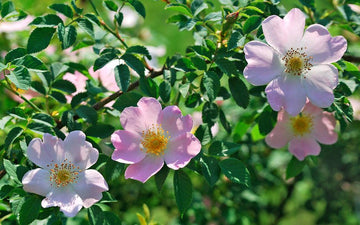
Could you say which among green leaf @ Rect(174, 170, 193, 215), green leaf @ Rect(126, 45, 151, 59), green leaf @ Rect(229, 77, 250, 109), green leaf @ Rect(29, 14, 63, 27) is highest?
green leaf @ Rect(29, 14, 63, 27)

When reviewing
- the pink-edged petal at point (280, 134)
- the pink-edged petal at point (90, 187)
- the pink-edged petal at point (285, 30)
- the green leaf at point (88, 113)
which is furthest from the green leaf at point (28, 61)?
the pink-edged petal at point (280, 134)

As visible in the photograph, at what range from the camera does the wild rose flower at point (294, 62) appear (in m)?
1.03

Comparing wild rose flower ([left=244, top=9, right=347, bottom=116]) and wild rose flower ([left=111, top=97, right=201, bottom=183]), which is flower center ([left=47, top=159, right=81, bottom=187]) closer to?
wild rose flower ([left=111, top=97, right=201, bottom=183])

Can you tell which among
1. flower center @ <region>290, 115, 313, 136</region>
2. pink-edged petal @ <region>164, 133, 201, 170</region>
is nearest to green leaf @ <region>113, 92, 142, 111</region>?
pink-edged petal @ <region>164, 133, 201, 170</region>

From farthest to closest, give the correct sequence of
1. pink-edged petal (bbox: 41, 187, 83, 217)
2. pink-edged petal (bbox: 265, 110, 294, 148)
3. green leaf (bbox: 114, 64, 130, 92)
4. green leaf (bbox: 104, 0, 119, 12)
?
1. pink-edged petal (bbox: 265, 110, 294, 148)
2. green leaf (bbox: 104, 0, 119, 12)
3. green leaf (bbox: 114, 64, 130, 92)
4. pink-edged petal (bbox: 41, 187, 83, 217)

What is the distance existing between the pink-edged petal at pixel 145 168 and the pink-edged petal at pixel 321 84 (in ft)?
1.20

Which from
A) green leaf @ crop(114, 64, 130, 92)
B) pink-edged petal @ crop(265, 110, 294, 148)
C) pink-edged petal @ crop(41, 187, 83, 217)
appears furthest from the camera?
pink-edged petal @ crop(265, 110, 294, 148)

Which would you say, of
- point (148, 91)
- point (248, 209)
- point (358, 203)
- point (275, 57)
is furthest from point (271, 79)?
point (358, 203)

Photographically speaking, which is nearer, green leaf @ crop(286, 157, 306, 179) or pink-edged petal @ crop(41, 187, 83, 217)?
pink-edged petal @ crop(41, 187, 83, 217)

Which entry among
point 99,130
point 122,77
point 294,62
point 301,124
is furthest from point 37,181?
point 301,124

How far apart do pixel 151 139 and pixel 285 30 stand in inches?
15.1

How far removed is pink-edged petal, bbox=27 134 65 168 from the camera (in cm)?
104

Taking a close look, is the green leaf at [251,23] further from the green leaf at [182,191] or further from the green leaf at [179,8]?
the green leaf at [182,191]

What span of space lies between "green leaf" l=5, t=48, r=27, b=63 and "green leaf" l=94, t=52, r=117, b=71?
0.57 feet
